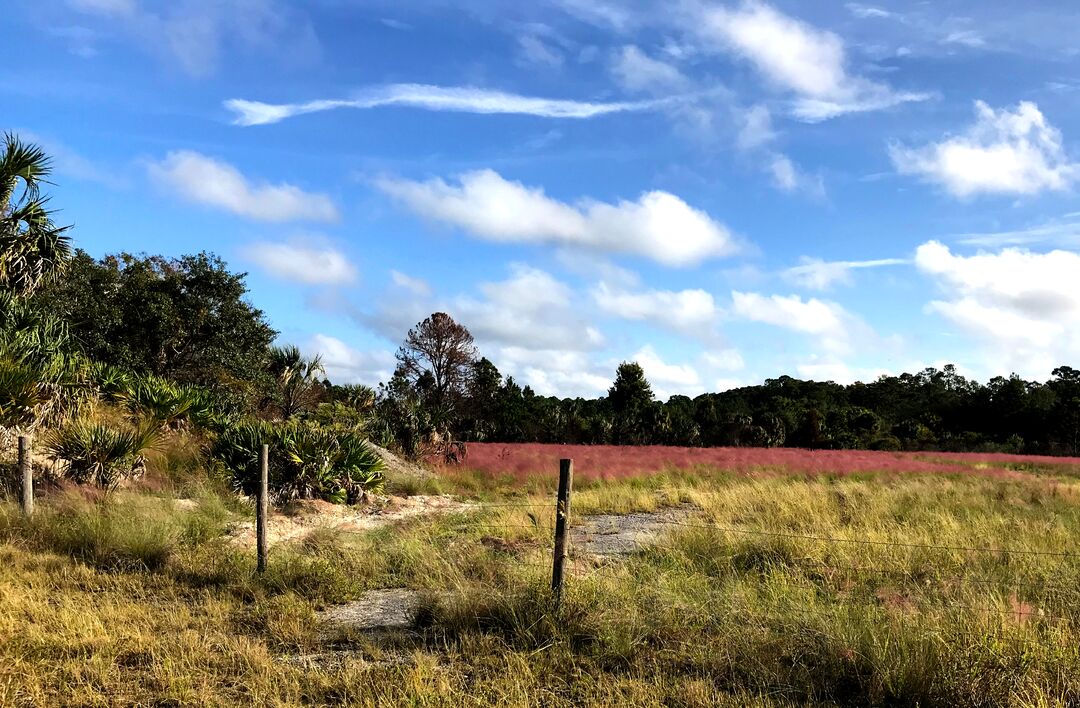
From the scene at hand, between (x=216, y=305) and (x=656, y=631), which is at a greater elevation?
(x=216, y=305)

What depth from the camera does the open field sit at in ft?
14.8

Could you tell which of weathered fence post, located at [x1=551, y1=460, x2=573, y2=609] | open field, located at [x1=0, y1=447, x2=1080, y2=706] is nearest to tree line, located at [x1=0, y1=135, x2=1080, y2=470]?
open field, located at [x1=0, y1=447, x2=1080, y2=706]

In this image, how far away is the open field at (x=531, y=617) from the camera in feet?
14.8

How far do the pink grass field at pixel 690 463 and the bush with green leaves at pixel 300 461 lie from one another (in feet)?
21.1

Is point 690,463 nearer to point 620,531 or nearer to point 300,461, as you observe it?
point 620,531

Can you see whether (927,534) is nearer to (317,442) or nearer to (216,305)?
(317,442)

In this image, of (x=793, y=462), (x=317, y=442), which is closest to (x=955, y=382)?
(x=793, y=462)

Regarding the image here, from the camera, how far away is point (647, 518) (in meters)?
13.6

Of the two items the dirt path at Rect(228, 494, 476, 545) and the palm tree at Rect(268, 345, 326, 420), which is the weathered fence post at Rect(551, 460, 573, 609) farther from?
the palm tree at Rect(268, 345, 326, 420)

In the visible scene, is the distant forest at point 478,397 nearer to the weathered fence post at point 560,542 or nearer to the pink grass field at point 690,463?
the pink grass field at point 690,463

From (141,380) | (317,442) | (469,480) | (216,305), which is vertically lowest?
(469,480)

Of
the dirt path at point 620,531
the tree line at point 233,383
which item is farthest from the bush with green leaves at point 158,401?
the dirt path at point 620,531

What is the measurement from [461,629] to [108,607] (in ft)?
10.3

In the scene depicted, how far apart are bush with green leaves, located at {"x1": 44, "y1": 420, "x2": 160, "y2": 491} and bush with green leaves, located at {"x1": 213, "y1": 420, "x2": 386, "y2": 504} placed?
166 centimetres
